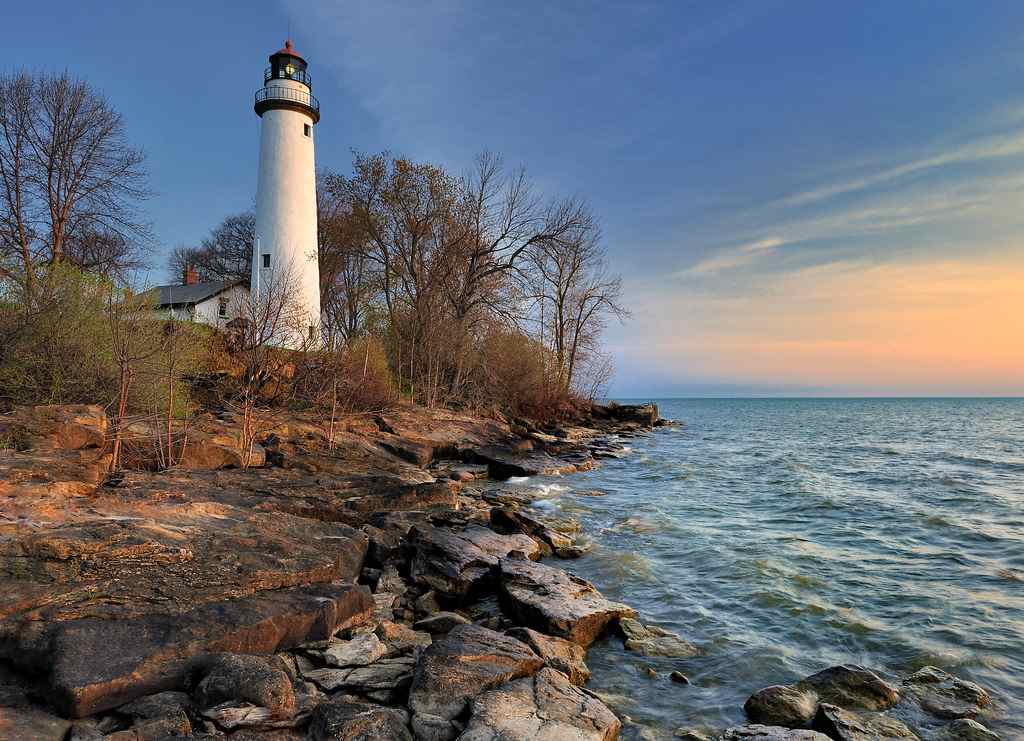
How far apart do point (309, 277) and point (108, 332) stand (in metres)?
16.3

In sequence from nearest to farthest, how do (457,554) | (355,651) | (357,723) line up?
(357,723), (355,651), (457,554)

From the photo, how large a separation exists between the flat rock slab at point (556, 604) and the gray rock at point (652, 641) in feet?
0.79

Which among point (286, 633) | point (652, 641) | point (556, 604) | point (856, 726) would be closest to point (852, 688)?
point (856, 726)

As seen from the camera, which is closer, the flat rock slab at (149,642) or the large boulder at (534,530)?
the flat rock slab at (149,642)

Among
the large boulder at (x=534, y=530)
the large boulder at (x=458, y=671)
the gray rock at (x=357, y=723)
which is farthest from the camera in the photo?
the large boulder at (x=534, y=530)

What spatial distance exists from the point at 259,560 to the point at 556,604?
3.58 meters

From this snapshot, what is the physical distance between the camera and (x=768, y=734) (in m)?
4.79

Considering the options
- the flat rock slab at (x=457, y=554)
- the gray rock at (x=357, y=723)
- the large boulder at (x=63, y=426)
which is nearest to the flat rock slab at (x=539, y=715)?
the gray rock at (x=357, y=723)

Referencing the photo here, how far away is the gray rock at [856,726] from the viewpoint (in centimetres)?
483

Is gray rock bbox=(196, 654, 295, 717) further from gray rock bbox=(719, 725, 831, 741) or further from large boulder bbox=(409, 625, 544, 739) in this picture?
gray rock bbox=(719, 725, 831, 741)

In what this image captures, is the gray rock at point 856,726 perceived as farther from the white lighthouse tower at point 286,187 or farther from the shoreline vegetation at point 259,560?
the white lighthouse tower at point 286,187

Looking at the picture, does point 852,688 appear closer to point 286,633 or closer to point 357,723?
point 357,723

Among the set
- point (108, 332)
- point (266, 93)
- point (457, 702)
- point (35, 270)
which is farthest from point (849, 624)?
point (266, 93)

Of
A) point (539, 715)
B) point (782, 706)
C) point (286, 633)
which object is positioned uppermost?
point (286, 633)
